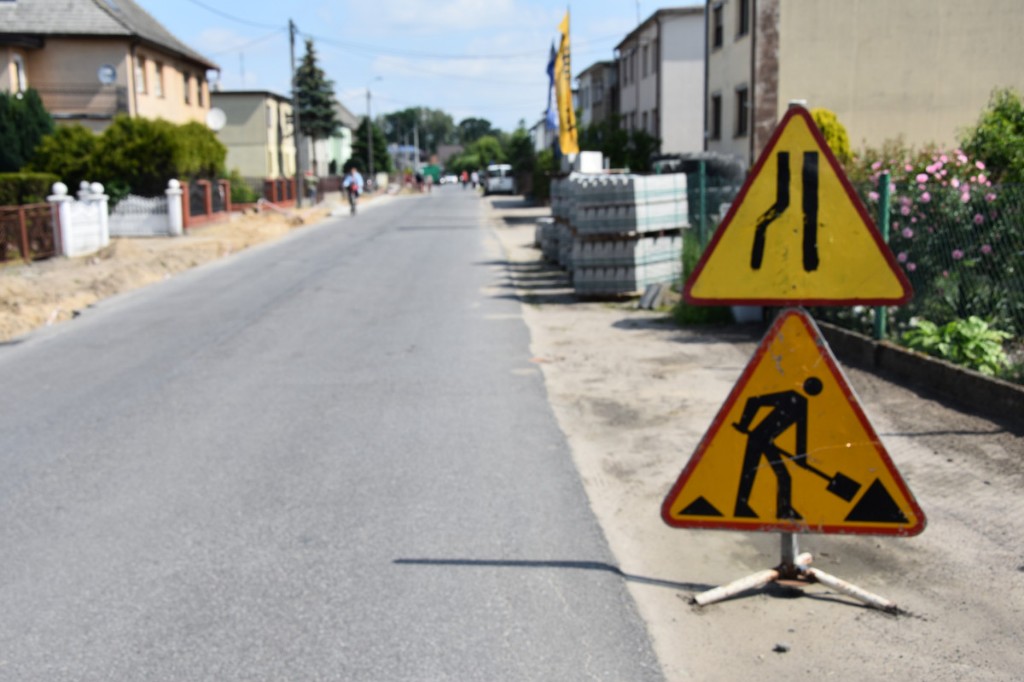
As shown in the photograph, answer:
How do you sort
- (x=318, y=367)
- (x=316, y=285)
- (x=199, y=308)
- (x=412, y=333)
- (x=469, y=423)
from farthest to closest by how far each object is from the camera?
1. (x=316, y=285)
2. (x=199, y=308)
3. (x=412, y=333)
4. (x=318, y=367)
5. (x=469, y=423)

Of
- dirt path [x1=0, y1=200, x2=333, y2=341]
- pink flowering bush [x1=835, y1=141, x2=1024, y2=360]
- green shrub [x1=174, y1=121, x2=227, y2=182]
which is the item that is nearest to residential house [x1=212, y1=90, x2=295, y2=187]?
green shrub [x1=174, y1=121, x2=227, y2=182]

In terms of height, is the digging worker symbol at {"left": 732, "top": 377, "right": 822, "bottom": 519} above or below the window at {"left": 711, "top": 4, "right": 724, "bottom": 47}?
below

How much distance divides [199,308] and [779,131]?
1244cm

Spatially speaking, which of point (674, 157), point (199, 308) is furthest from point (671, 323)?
point (674, 157)

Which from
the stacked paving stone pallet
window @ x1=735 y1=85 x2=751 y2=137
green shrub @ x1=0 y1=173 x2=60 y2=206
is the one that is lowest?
the stacked paving stone pallet

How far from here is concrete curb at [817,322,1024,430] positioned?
7186mm

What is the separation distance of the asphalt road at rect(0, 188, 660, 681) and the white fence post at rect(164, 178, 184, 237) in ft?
63.3

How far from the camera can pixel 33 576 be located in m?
4.90

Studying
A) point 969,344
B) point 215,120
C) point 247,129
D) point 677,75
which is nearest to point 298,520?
point 969,344

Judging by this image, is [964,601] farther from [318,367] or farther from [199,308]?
[199,308]

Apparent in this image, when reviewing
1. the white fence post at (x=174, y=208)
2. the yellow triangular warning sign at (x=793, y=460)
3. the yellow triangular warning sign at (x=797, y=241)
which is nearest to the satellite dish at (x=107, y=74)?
the white fence post at (x=174, y=208)

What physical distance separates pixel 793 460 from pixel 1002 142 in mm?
8854

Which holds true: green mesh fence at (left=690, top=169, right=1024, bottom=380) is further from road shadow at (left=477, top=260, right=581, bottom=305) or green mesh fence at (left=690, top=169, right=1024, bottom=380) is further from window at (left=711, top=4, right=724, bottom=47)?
window at (left=711, top=4, right=724, bottom=47)

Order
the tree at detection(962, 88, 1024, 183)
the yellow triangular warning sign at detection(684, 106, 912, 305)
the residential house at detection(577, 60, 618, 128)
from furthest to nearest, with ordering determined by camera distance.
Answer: the residential house at detection(577, 60, 618, 128) → the tree at detection(962, 88, 1024, 183) → the yellow triangular warning sign at detection(684, 106, 912, 305)
